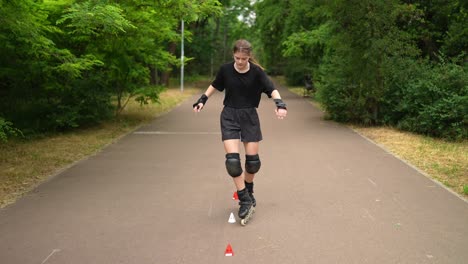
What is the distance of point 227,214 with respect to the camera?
549cm

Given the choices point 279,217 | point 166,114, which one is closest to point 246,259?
point 279,217

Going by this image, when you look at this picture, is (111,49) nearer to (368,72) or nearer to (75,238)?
(368,72)

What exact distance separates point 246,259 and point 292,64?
32.0 m

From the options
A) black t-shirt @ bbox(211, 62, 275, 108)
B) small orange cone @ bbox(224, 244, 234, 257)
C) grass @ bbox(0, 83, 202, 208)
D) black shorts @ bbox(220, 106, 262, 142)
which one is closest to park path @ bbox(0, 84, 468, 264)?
small orange cone @ bbox(224, 244, 234, 257)

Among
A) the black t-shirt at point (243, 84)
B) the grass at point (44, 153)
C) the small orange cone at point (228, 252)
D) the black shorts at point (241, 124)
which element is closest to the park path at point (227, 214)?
the small orange cone at point (228, 252)

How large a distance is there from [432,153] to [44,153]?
7.11 metres

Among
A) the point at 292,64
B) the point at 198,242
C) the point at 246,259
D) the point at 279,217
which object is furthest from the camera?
the point at 292,64

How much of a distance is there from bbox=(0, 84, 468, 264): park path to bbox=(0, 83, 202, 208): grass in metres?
0.28

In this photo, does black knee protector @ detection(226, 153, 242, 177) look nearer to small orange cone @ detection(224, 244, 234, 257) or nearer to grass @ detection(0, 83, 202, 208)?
small orange cone @ detection(224, 244, 234, 257)

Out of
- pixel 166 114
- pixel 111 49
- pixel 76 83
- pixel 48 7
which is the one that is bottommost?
pixel 166 114

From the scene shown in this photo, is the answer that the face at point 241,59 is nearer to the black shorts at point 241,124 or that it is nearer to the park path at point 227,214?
the black shorts at point 241,124

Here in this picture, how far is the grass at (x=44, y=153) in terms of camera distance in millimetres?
6770

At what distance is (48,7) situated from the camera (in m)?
10.1

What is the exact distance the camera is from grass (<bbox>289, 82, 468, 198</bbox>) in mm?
7246
